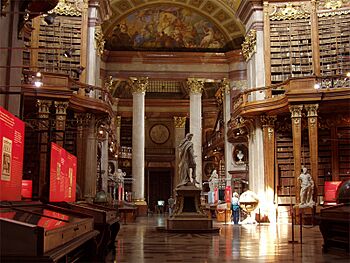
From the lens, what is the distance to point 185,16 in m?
24.1

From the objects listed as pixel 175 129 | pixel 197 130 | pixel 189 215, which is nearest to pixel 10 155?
pixel 189 215

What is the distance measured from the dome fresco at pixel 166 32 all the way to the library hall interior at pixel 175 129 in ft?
0.23

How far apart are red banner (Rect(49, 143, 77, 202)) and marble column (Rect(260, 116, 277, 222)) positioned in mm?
10097

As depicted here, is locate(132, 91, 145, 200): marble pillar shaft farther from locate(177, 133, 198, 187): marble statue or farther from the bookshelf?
locate(177, 133, 198, 187): marble statue

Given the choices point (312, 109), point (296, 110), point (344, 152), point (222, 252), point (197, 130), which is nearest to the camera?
point (222, 252)

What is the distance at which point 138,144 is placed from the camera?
2292cm

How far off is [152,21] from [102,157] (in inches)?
292

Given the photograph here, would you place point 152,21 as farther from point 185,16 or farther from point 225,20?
point 225,20

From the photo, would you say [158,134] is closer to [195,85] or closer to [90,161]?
[195,85]

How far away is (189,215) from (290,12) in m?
8.55

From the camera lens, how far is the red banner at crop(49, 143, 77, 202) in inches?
219

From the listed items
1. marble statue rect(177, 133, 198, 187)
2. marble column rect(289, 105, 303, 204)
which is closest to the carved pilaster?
marble column rect(289, 105, 303, 204)

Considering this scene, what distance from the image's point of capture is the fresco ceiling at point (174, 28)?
2306cm

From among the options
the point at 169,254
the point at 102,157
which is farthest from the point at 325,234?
the point at 102,157
